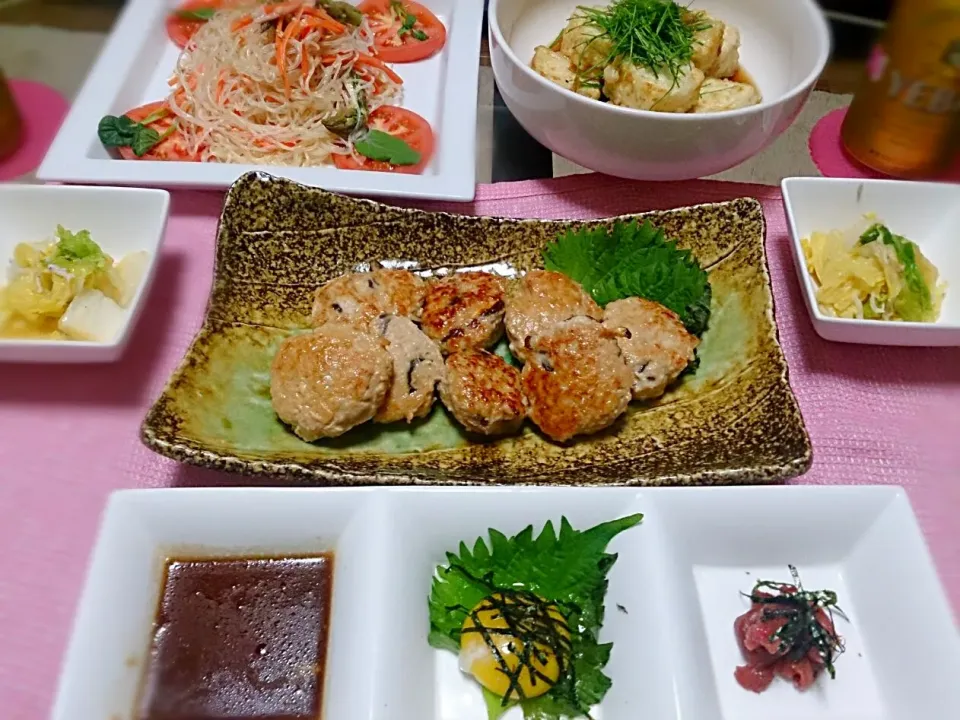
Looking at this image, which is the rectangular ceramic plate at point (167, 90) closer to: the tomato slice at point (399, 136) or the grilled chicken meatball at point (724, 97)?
the tomato slice at point (399, 136)

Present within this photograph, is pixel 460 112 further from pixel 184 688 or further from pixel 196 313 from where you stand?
pixel 184 688

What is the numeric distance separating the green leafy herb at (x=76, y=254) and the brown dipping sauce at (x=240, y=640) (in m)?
0.82

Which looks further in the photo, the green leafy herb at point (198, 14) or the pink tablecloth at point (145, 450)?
the green leafy herb at point (198, 14)

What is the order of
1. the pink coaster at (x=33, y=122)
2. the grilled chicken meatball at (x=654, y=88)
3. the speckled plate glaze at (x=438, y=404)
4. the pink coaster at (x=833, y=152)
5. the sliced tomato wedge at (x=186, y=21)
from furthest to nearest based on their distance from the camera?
the sliced tomato wedge at (x=186, y=21) < the pink coaster at (x=833, y=152) < the pink coaster at (x=33, y=122) < the grilled chicken meatball at (x=654, y=88) < the speckled plate glaze at (x=438, y=404)

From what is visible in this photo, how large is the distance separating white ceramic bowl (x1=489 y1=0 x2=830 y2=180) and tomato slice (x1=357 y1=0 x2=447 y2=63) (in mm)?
724

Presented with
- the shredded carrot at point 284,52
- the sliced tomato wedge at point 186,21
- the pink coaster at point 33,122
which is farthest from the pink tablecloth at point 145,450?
the sliced tomato wedge at point 186,21

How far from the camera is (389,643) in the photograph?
130 centimetres

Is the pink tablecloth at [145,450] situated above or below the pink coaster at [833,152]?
below

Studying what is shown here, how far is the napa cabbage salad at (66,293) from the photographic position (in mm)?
1755

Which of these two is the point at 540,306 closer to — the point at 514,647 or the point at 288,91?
the point at 514,647

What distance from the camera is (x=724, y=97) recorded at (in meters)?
2.12

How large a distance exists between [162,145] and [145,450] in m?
1.25

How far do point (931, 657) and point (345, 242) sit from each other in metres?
1.65

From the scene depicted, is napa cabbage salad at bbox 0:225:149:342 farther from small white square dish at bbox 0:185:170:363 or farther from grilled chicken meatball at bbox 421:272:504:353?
grilled chicken meatball at bbox 421:272:504:353
